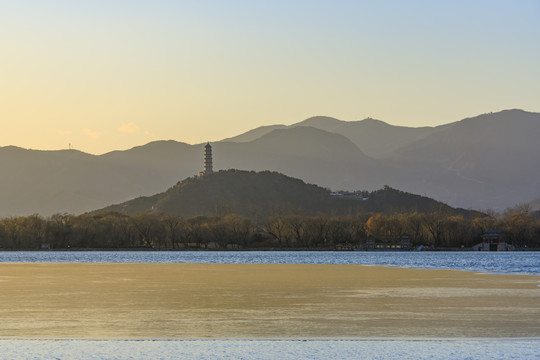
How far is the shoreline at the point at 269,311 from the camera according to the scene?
32.3 meters

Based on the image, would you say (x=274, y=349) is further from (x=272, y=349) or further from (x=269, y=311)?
(x=269, y=311)

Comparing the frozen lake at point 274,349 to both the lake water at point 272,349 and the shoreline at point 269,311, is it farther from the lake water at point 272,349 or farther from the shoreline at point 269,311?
the shoreline at point 269,311

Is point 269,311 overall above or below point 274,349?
above

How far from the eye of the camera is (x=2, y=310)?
4112 centimetres

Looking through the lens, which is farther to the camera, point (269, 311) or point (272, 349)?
point (269, 311)

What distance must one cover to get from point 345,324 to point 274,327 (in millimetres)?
3258

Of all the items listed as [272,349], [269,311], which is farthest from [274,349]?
[269,311]

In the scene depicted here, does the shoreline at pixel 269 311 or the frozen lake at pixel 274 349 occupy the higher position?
the shoreline at pixel 269 311

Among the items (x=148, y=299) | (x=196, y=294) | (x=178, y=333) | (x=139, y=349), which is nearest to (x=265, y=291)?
(x=196, y=294)

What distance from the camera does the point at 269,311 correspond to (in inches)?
1588

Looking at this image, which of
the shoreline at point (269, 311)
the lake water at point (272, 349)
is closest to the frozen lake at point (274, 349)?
the lake water at point (272, 349)

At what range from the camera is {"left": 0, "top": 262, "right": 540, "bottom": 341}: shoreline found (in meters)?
32.3

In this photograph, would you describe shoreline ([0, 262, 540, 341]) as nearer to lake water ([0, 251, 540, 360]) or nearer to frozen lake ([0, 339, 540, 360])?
lake water ([0, 251, 540, 360])

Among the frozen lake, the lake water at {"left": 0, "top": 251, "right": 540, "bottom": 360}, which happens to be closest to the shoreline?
the lake water at {"left": 0, "top": 251, "right": 540, "bottom": 360}
